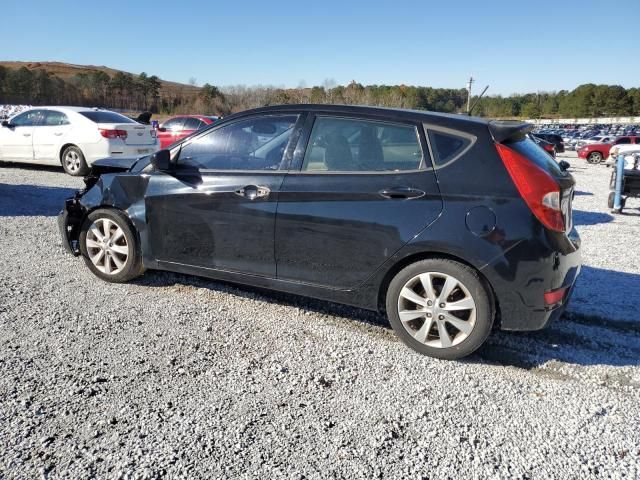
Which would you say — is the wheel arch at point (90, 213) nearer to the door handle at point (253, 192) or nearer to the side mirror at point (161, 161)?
the side mirror at point (161, 161)

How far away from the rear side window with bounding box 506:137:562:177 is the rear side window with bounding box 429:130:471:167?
0.98 feet

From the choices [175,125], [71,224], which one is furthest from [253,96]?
[71,224]

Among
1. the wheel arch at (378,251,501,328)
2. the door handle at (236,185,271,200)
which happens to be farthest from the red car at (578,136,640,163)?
the door handle at (236,185,271,200)

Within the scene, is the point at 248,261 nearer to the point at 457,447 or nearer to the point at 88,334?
the point at 88,334

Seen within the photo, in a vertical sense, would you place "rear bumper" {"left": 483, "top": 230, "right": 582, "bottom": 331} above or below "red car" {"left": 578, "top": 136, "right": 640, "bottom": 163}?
below

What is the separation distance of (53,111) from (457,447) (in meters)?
11.8

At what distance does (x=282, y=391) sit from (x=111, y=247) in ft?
8.02

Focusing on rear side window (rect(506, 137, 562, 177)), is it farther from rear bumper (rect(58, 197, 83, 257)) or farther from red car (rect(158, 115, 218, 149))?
red car (rect(158, 115, 218, 149))

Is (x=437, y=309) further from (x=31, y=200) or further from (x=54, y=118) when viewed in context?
(x=54, y=118)

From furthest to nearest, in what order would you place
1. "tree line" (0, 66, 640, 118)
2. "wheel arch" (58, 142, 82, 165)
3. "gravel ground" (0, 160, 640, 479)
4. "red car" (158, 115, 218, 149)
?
1. "tree line" (0, 66, 640, 118)
2. "red car" (158, 115, 218, 149)
3. "wheel arch" (58, 142, 82, 165)
4. "gravel ground" (0, 160, 640, 479)

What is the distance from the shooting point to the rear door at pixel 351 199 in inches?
Result: 130

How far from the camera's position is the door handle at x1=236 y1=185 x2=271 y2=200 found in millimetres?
3732

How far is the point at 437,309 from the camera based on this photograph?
3285 millimetres

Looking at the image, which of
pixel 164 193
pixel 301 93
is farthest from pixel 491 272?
pixel 301 93
